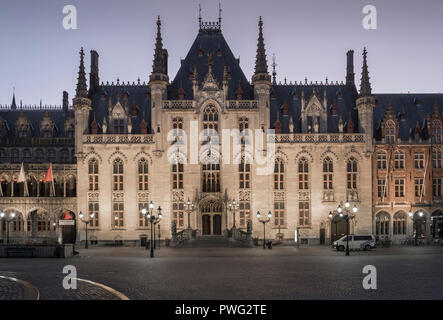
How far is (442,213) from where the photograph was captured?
5459 cm

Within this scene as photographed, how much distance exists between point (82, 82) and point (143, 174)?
1396 centimetres

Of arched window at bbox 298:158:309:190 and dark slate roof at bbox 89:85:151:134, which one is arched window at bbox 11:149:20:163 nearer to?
dark slate roof at bbox 89:85:151:134

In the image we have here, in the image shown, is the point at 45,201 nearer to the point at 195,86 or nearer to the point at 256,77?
the point at 195,86

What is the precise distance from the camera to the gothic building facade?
2111 inches

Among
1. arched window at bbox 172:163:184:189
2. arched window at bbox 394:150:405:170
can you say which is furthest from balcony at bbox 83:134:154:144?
arched window at bbox 394:150:405:170

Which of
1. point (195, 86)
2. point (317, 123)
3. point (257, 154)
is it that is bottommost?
point (257, 154)

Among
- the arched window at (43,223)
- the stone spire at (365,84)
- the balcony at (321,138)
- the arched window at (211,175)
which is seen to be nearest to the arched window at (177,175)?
the arched window at (211,175)

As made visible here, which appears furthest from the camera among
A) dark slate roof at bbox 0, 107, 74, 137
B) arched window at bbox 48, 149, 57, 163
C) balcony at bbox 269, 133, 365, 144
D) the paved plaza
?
dark slate roof at bbox 0, 107, 74, 137

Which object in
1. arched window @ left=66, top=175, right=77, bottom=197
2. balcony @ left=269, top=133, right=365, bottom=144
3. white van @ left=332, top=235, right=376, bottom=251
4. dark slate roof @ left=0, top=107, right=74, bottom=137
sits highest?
dark slate roof @ left=0, top=107, right=74, bottom=137

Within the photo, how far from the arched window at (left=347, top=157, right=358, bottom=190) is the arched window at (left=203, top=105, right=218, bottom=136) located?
17.0m

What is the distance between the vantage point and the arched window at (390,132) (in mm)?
54969

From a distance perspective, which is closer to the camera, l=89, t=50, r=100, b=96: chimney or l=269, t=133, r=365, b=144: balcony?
l=269, t=133, r=365, b=144: balcony
